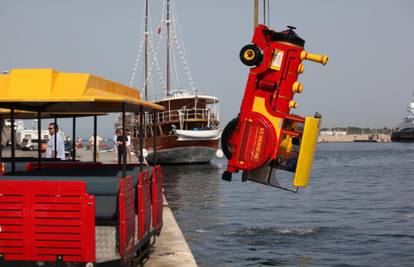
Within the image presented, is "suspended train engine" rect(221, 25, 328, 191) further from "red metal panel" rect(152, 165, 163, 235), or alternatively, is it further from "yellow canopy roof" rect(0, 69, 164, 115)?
"yellow canopy roof" rect(0, 69, 164, 115)

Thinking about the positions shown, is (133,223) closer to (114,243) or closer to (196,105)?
(114,243)

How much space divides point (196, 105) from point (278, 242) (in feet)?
130

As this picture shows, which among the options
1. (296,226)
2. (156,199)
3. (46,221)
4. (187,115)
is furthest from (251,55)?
(187,115)

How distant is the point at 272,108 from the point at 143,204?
2993mm

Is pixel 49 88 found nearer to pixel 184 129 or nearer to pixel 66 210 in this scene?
pixel 66 210

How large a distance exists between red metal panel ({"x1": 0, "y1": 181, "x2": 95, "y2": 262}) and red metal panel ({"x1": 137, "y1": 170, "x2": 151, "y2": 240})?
1412 millimetres

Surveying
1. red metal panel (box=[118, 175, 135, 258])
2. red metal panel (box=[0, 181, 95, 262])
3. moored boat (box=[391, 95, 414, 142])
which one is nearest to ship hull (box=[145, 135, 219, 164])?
red metal panel (box=[118, 175, 135, 258])

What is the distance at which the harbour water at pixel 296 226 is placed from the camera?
12.8 m

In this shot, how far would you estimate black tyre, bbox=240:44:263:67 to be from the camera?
10141 millimetres

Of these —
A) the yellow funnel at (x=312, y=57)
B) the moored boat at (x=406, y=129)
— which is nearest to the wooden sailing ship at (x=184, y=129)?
the yellow funnel at (x=312, y=57)

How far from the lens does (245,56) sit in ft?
33.5

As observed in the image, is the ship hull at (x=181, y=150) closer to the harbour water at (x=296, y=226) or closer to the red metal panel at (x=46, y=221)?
the harbour water at (x=296, y=226)

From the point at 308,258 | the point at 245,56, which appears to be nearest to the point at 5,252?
the point at 245,56

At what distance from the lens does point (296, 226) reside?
56.5 ft
